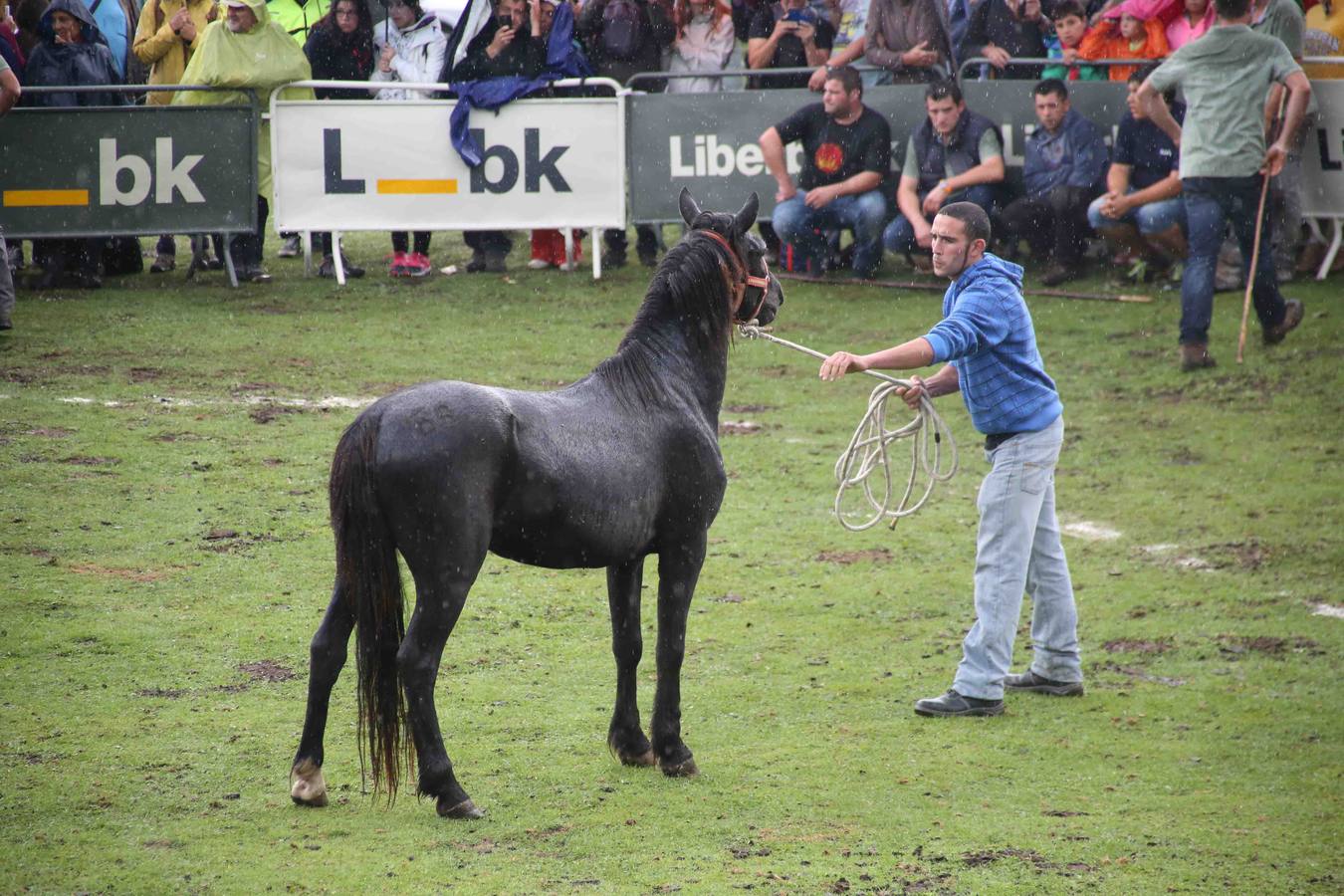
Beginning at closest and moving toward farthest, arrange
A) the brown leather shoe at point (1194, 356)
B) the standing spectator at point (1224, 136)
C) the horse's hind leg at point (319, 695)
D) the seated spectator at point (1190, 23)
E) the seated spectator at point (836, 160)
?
the horse's hind leg at point (319, 695)
the standing spectator at point (1224, 136)
the brown leather shoe at point (1194, 356)
the seated spectator at point (1190, 23)
the seated spectator at point (836, 160)

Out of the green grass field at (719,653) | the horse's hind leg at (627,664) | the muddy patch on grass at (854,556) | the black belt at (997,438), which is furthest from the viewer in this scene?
the muddy patch on grass at (854,556)

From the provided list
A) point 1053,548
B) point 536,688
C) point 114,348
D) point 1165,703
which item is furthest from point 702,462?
point 114,348

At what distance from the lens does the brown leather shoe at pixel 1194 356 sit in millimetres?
12531

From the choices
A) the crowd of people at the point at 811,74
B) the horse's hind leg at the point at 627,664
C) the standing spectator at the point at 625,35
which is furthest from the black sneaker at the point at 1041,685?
the standing spectator at the point at 625,35

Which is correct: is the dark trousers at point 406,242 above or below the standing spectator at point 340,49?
below

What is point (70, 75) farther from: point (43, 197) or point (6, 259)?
point (6, 259)

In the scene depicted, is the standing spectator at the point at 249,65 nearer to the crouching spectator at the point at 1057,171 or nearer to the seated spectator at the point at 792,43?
the seated spectator at the point at 792,43

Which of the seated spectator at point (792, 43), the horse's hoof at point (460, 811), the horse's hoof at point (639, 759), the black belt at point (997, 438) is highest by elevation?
the seated spectator at point (792, 43)

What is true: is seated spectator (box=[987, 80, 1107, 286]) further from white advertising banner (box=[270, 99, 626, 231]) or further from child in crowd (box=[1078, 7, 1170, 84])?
white advertising banner (box=[270, 99, 626, 231])

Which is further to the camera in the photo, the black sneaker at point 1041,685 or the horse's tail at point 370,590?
the black sneaker at point 1041,685

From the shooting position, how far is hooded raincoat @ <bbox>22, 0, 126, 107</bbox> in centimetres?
1412

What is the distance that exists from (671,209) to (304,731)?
1030 centimetres

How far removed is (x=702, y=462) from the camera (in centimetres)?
612

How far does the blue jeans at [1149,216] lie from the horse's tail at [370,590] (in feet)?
33.5
